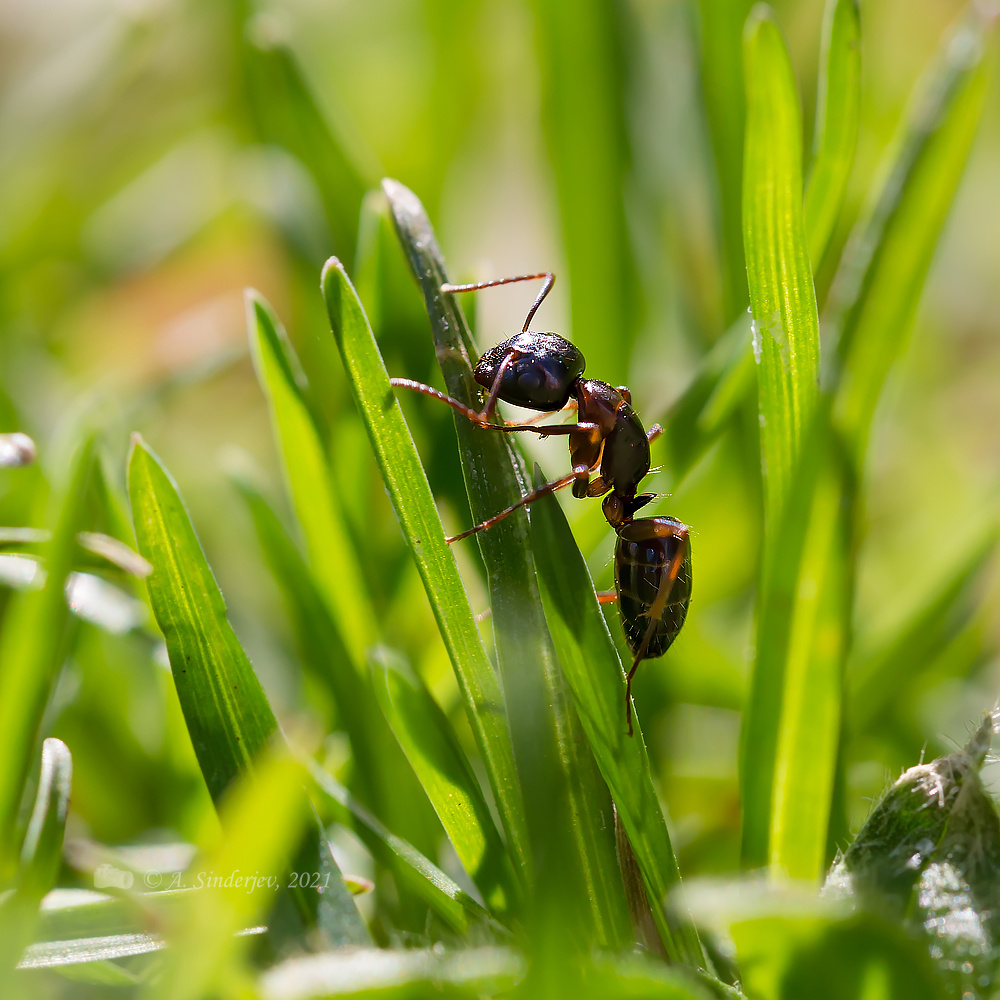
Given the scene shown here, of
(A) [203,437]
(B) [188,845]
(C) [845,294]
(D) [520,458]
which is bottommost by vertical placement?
(B) [188,845]

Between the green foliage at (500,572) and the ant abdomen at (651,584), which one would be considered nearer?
the green foliage at (500,572)

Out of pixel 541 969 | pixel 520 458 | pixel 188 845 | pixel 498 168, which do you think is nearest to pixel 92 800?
pixel 188 845

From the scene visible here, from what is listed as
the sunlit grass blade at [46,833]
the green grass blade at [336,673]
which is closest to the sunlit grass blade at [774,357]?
the green grass blade at [336,673]

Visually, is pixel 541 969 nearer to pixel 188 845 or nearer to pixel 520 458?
pixel 520 458

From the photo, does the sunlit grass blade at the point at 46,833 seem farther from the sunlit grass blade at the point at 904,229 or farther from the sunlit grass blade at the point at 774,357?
the sunlit grass blade at the point at 904,229

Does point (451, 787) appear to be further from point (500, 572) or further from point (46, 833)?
point (46, 833)

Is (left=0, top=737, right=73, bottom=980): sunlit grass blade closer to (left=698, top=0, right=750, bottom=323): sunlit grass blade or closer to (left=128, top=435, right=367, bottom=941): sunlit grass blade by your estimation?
(left=128, top=435, right=367, bottom=941): sunlit grass blade
